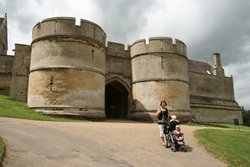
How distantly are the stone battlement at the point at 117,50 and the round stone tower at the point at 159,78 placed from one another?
139 centimetres

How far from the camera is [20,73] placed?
20594 millimetres

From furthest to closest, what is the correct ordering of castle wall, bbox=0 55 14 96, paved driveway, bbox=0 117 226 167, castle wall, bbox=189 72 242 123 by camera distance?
castle wall, bbox=189 72 242 123 < castle wall, bbox=0 55 14 96 < paved driveway, bbox=0 117 226 167

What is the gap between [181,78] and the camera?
20344 millimetres

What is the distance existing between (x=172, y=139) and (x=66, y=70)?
1006 centimetres

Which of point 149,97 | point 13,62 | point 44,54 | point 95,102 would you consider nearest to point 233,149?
point 95,102

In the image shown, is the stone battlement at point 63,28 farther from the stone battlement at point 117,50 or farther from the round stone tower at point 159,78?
the round stone tower at point 159,78

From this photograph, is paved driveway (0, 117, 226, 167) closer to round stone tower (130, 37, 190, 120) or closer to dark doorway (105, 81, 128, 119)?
round stone tower (130, 37, 190, 120)

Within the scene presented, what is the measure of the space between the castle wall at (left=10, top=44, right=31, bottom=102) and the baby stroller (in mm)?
15263

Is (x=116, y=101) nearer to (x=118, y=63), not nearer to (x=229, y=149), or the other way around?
(x=118, y=63)

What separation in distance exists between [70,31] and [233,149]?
1262 centimetres

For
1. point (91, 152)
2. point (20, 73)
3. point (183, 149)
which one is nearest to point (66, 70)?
point (20, 73)

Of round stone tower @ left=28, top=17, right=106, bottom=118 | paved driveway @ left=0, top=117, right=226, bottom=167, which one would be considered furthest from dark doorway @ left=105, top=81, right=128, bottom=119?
paved driveway @ left=0, top=117, right=226, bottom=167

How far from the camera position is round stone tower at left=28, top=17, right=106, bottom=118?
51.7ft

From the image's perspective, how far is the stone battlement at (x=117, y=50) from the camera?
21594mm
